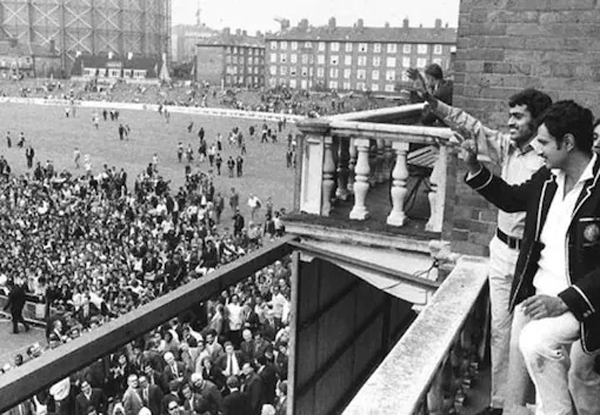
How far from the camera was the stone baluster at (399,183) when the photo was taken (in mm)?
6298

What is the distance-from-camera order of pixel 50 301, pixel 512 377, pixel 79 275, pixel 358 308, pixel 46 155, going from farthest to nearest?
pixel 46 155
pixel 79 275
pixel 50 301
pixel 358 308
pixel 512 377

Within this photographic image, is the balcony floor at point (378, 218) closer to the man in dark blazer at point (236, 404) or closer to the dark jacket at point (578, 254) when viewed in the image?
the dark jacket at point (578, 254)

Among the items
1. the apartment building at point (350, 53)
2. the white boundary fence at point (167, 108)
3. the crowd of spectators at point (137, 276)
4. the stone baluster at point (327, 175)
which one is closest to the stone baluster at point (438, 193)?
the stone baluster at point (327, 175)

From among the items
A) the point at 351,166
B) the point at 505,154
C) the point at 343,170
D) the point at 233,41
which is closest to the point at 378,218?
the point at 343,170

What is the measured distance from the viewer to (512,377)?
375cm

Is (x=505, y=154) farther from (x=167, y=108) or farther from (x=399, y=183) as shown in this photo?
(x=167, y=108)

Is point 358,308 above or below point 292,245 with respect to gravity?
below

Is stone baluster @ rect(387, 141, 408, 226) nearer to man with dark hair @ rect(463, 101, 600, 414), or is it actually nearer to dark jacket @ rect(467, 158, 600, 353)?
dark jacket @ rect(467, 158, 600, 353)

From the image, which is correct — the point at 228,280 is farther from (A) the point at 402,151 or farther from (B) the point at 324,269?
(B) the point at 324,269

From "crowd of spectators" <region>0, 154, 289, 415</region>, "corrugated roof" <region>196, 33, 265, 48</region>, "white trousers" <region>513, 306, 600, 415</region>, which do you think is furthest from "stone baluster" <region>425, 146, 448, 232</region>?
"corrugated roof" <region>196, 33, 265, 48</region>

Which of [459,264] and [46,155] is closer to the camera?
[459,264]

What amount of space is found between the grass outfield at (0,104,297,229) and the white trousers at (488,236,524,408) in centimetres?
2731

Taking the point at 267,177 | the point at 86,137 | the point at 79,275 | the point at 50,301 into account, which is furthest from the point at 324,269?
the point at 86,137

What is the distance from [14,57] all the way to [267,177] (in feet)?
216
